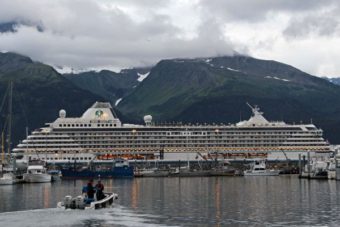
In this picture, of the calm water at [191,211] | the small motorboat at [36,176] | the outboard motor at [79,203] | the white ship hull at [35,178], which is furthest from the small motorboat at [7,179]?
the outboard motor at [79,203]

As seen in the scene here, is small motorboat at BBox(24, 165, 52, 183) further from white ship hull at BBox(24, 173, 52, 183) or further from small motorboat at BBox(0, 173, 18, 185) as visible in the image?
small motorboat at BBox(0, 173, 18, 185)

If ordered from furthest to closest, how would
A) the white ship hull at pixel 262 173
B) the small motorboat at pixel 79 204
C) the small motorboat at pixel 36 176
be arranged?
the white ship hull at pixel 262 173
the small motorboat at pixel 36 176
the small motorboat at pixel 79 204

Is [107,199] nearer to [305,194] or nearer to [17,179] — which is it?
[305,194]

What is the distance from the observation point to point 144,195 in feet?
319

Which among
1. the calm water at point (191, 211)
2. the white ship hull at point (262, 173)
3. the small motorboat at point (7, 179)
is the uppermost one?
the white ship hull at point (262, 173)

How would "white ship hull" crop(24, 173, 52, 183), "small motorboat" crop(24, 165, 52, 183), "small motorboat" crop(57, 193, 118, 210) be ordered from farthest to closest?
"small motorboat" crop(24, 165, 52, 183), "white ship hull" crop(24, 173, 52, 183), "small motorboat" crop(57, 193, 118, 210)

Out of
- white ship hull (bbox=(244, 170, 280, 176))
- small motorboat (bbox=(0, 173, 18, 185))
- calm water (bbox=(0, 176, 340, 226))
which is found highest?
white ship hull (bbox=(244, 170, 280, 176))

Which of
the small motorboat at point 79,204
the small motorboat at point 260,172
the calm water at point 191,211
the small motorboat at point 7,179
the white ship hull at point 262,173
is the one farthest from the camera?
the small motorboat at point 260,172

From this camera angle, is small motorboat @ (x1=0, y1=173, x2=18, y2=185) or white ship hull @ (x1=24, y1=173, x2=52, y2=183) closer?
small motorboat @ (x1=0, y1=173, x2=18, y2=185)

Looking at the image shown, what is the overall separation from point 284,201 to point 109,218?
2702 centimetres

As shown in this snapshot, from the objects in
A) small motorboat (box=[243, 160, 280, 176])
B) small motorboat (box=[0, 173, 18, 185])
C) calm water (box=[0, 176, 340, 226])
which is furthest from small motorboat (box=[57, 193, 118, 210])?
small motorboat (box=[243, 160, 280, 176])

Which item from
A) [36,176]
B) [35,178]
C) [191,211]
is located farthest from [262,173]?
[191,211]

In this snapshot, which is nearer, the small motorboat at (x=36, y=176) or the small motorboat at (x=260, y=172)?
the small motorboat at (x=36, y=176)

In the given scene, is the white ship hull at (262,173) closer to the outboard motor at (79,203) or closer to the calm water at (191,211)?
the calm water at (191,211)
